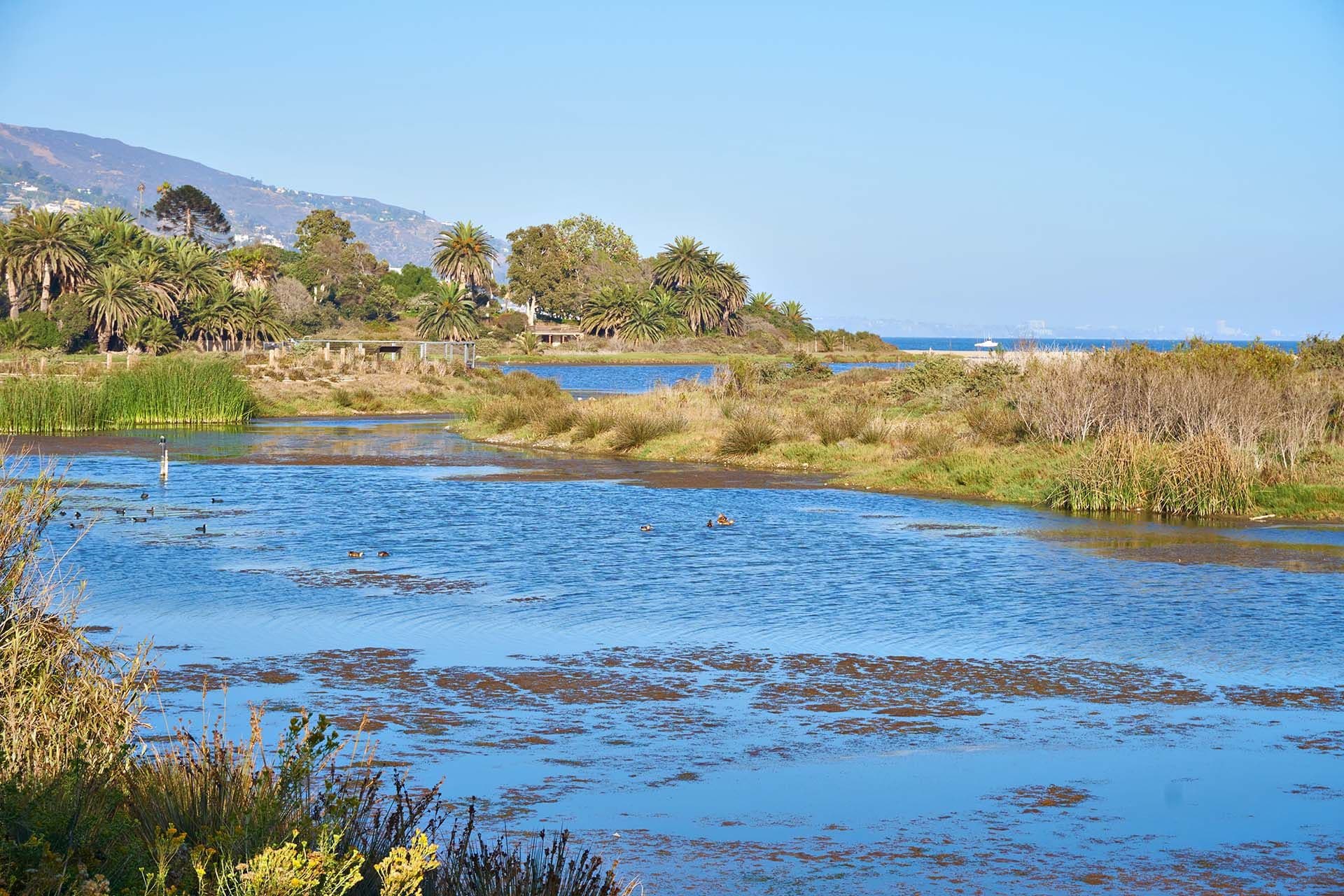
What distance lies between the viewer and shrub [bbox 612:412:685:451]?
38.7 metres

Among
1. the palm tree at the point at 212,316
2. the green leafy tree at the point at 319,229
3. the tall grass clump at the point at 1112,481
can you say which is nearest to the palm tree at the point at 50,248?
the palm tree at the point at 212,316

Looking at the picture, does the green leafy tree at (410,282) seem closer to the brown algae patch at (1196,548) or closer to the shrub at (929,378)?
the shrub at (929,378)

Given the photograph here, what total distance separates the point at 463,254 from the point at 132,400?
274 ft

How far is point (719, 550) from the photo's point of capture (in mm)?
21141

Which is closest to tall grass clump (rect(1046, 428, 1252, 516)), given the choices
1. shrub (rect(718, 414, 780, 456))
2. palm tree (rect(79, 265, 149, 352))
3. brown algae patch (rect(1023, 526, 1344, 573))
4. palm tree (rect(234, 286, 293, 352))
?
brown algae patch (rect(1023, 526, 1344, 573))

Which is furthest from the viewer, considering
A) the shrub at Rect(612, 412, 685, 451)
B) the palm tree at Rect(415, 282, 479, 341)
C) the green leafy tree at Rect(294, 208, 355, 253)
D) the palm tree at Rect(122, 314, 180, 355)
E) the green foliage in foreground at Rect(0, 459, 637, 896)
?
the green leafy tree at Rect(294, 208, 355, 253)

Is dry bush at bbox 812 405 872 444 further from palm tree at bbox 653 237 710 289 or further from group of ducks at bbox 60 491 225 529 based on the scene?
palm tree at bbox 653 237 710 289

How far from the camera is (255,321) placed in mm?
84250

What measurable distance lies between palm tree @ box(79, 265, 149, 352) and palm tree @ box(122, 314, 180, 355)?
52 cm

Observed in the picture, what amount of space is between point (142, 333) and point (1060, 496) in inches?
2529

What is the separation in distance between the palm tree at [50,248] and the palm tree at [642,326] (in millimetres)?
53664

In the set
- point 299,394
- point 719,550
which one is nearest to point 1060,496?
point 719,550

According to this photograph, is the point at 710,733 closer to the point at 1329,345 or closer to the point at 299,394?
the point at 1329,345

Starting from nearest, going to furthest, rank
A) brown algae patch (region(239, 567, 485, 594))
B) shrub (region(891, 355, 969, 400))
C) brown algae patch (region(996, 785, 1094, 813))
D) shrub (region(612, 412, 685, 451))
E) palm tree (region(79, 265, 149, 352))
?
brown algae patch (region(996, 785, 1094, 813))
brown algae patch (region(239, 567, 485, 594))
shrub (region(612, 412, 685, 451))
shrub (region(891, 355, 969, 400))
palm tree (region(79, 265, 149, 352))
